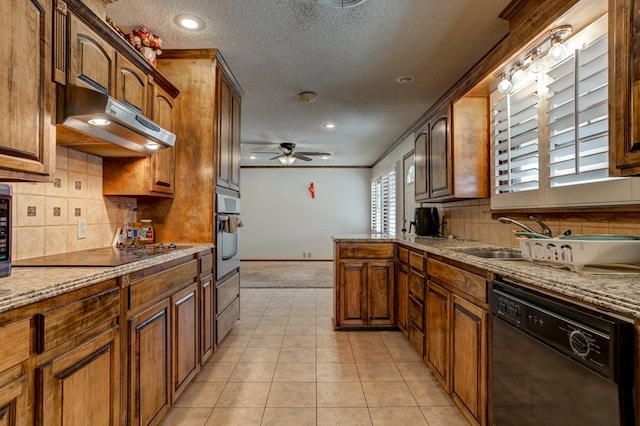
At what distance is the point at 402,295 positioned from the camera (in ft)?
10.1

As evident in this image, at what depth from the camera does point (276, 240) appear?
8.05m

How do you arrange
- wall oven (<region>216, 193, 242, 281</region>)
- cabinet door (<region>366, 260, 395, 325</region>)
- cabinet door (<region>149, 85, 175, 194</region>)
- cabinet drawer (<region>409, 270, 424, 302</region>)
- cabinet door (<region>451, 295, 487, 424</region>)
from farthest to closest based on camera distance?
cabinet door (<region>366, 260, 395, 325</region>), wall oven (<region>216, 193, 242, 281</region>), cabinet drawer (<region>409, 270, 424, 302</region>), cabinet door (<region>149, 85, 175, 194</region>), cabinet door (<region>451, 295, 487, 424</region>)

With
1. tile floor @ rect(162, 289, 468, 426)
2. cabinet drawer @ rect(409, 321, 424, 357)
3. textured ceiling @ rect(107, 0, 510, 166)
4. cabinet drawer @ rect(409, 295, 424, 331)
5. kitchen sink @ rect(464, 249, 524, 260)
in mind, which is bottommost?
tile floor @ rect(162, 289, 468, 426)

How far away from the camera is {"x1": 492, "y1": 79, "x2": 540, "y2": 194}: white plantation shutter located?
2.02m

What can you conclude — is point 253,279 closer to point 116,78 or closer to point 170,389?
point 170,389

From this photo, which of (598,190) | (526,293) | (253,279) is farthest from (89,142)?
(253,279)

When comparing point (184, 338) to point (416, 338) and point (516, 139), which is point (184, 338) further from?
point (516, 139)

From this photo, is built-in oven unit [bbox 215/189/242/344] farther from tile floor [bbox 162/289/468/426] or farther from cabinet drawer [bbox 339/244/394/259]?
cabinet drawer [bbox 339/244/394/259]

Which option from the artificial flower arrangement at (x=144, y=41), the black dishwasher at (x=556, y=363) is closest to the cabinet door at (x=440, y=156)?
the black dishwasher at (x=556, y=363)

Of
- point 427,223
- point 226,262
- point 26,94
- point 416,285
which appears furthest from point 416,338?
point 26,94

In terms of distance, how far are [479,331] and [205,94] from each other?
244 cm

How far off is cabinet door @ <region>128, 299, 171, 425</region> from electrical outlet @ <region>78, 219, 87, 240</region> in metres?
0.75

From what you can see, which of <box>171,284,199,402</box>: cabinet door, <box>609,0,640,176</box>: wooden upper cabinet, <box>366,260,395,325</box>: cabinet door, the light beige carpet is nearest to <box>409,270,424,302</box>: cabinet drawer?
<box>366,260,395,325</box>: cabinet door

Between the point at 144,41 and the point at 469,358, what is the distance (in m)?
2.72
